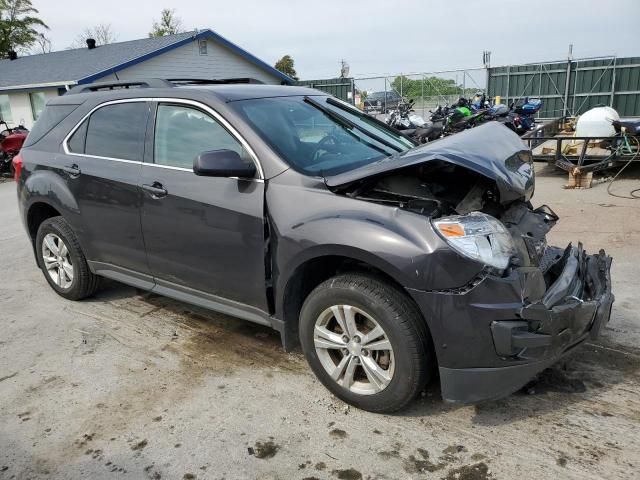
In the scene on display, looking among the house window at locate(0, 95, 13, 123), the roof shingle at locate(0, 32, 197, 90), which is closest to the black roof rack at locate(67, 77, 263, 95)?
the roof shingle at locate(0, 32, 197, 90)

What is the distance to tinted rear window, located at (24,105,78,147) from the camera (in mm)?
4560

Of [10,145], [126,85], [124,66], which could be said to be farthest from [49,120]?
[124,66]

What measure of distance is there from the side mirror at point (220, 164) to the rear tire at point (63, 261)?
79.4 inches

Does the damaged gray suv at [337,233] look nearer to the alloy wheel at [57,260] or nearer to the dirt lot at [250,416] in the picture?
the dirt lot at [250,416]

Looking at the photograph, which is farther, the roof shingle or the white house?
the roof shingle

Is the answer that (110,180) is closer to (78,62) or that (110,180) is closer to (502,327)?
(502,327)

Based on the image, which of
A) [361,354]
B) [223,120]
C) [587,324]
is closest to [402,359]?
[361,354]

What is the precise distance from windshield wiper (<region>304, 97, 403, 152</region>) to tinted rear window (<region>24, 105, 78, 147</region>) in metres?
2.08

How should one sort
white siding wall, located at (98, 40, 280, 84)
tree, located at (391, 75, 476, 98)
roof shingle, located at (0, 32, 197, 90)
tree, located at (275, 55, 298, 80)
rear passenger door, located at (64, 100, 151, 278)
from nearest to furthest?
rear passenger door, located at (64, 100, 151, 278), roof shingle, located at (0, 32, 197, 90), white siding wall, located at (98, 40, 280, 84), tree, located at (391, 75, 476, 98), tree, located at (275, 55, 298, 80)

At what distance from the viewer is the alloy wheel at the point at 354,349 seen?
2.85 m

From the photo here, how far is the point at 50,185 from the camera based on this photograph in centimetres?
450

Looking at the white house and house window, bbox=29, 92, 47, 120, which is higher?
the white house

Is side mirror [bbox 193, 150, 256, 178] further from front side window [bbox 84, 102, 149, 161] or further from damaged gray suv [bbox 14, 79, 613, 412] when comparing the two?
front side window [bbox 84, 102, 149, 161]

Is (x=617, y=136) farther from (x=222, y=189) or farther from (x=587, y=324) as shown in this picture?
(x=222, y=189)
